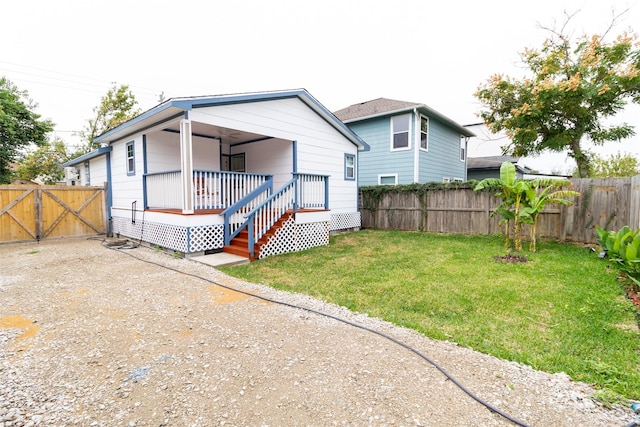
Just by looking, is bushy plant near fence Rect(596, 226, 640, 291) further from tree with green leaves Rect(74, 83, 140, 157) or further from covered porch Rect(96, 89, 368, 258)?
tree with green leaves Rect(74, 83, 140, 157)

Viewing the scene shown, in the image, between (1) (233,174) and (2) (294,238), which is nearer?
(1) (233,174)

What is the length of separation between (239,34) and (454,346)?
1589 centimetres

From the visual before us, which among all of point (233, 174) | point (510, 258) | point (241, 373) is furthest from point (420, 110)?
point (241, 373)

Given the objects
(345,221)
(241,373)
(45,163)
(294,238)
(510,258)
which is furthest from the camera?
(45,163)

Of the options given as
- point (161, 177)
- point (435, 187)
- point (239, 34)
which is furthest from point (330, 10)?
point (161, 177)

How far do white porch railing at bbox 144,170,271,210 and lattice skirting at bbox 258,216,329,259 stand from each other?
145 cm

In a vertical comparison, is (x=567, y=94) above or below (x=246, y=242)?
above

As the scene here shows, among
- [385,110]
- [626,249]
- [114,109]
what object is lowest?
[626,249]

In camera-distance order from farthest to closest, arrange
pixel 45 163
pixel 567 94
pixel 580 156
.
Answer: pixel 45 163 < pixel 580 156 < pixel 567 94

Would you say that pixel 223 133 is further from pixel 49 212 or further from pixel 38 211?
pixel 38 211

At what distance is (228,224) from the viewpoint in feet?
25.5

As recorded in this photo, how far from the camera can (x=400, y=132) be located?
14258 millimetres

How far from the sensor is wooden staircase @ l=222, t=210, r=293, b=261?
7158 millimetres

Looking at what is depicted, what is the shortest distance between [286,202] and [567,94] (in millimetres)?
11318
